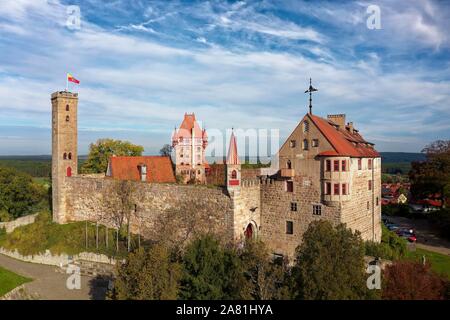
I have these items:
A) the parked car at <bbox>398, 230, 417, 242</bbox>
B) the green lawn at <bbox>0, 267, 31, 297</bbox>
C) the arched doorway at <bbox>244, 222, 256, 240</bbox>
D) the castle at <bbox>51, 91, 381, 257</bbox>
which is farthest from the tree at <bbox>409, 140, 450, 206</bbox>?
the green lawn at <bbox>0, 267, 31, 297</bbox>

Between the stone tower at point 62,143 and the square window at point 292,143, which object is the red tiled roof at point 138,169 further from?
the square window at point 292,143

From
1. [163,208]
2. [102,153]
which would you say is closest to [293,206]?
[163,208]

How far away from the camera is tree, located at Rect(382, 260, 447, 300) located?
1980 centimetres

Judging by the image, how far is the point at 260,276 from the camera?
20672 millimetres

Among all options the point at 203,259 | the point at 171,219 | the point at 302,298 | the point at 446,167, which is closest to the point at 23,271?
the point at 171,219

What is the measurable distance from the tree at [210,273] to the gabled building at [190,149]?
80.4ft

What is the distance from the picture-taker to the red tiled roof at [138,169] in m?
43.6

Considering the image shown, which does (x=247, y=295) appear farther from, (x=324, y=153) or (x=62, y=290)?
(x=62, y=290)

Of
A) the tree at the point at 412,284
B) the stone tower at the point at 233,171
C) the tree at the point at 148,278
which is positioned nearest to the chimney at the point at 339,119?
the stone tower at the point at 233,171

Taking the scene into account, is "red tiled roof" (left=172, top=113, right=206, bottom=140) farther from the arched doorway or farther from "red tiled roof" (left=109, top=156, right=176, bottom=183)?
the arched doorway

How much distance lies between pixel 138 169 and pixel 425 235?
33.1m

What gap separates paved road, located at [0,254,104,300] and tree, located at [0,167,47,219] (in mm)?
12023

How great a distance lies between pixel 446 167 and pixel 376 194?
721 inches
